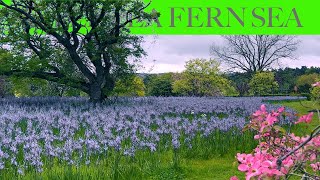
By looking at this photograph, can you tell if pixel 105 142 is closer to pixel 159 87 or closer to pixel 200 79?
pixel 200 79

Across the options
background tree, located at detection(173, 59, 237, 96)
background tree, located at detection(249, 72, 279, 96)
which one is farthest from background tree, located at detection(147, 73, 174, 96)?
background tree, located at detection(249, 72, 279, 96)

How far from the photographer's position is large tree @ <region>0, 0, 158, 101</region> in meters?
17.7

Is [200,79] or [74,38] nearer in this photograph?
[74,38]

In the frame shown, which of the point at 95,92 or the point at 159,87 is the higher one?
the point at 159,87

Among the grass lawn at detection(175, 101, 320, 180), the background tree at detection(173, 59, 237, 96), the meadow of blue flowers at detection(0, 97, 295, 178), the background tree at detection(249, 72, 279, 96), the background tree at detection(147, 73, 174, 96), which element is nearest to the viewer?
the meadow of blue flowers at detection(0, 97, 295, 178)

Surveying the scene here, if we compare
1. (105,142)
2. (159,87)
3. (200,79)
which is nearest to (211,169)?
(105,142)

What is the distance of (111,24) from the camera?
19.2 metres

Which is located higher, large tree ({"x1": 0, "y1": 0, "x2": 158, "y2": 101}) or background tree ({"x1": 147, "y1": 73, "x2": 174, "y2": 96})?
large tree ({"x1": 0, "y1": 0, "x2": 158, "y2": 101})

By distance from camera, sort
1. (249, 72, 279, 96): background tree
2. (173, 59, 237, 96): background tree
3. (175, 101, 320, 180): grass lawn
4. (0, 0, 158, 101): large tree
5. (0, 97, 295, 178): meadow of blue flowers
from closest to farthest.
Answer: (0, 97, 295, 178): meadow of blue flowers < (175, 101, 320, 180): grass lawn < (0, 0, 158, 101): large tree < (173, 59, 237, 96): background tree < (249, 72, 279, 96): background tree

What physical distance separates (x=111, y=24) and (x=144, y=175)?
13.4 metres

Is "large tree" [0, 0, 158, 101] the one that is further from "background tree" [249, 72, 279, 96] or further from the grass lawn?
"background tree" [249, 72, 279, 96]

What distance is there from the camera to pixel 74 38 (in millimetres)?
18500

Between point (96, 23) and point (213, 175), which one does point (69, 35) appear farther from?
point (213, 175)

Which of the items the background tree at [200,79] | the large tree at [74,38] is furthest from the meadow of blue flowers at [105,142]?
the background tree at [200,79]
